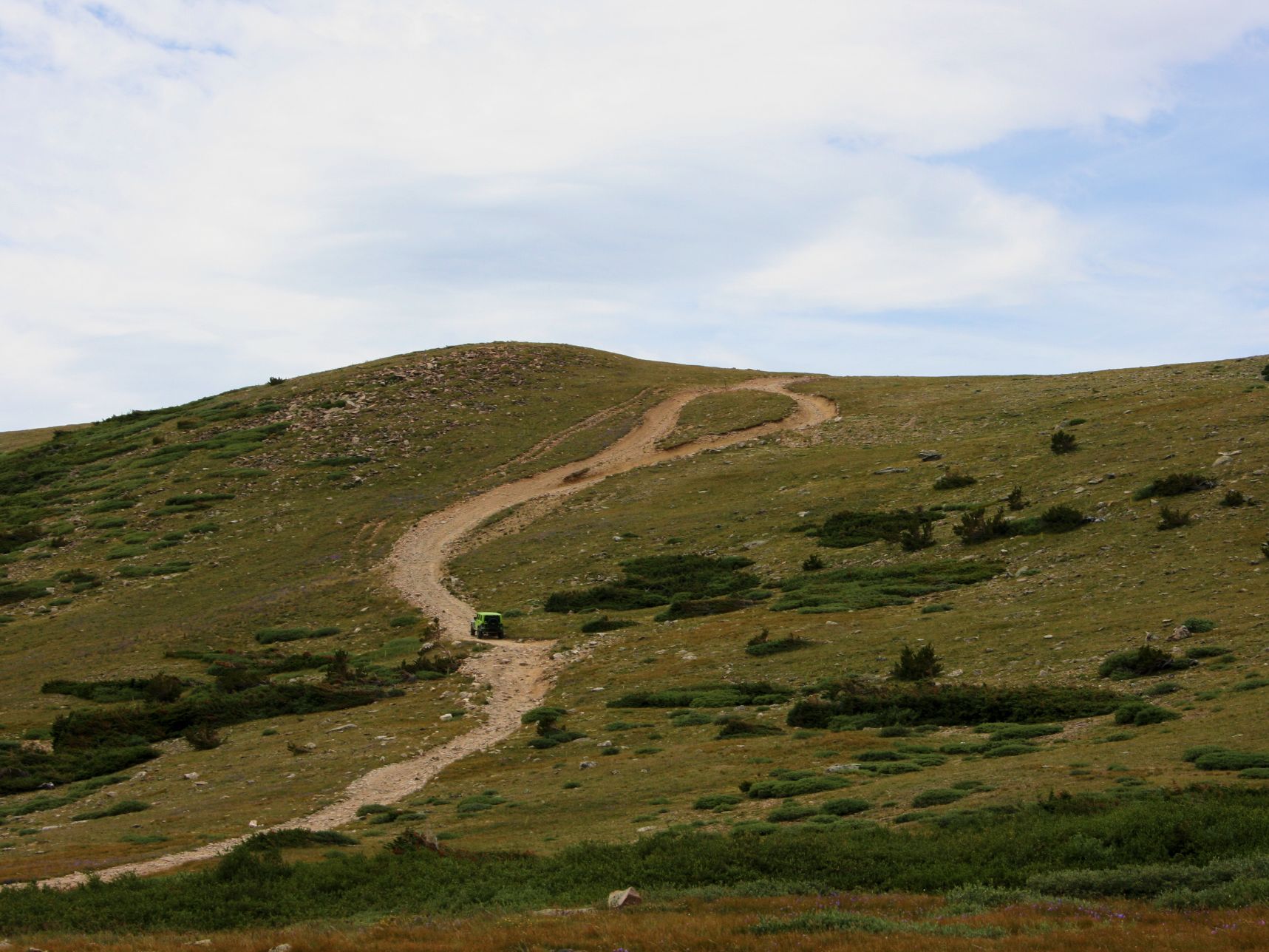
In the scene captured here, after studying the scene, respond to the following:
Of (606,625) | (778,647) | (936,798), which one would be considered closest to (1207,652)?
(936,798)

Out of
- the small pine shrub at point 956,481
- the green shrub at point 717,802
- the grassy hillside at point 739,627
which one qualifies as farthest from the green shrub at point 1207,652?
the small pine shrub at point 956,481

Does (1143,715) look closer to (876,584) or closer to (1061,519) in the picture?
(876,584)

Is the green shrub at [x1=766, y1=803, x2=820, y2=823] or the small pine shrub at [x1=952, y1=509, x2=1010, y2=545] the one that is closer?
the green shrub at [x1=766, y1=803, x2=820, y2=823]

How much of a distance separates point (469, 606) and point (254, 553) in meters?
15.3

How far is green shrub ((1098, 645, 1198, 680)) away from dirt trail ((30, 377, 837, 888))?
628 inches

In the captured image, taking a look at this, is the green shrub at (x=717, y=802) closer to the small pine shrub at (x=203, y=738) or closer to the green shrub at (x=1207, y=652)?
the green shrub at (x=1207, y=652)

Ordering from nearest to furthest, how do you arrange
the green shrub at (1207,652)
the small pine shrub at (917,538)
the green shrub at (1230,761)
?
1. the green shrub at (1230,761)
2. the green shrub at (1207,652)
3. the small pine shrub at (917,538)

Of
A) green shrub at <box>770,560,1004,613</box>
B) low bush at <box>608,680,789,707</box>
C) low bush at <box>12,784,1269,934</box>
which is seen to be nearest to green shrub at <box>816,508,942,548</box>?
green shrub at <box>770,560,1004,613</box>

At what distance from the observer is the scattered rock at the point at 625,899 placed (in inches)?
580

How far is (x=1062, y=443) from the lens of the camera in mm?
50156

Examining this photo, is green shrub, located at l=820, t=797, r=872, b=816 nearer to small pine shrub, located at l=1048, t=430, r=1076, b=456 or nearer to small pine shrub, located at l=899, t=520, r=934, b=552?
small pine shrub, located at l=899, t=520, r=934, b=552

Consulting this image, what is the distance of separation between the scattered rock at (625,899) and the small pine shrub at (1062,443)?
40.5m

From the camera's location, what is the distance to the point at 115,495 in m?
65.4

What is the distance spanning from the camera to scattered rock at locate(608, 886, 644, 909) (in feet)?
48.4
